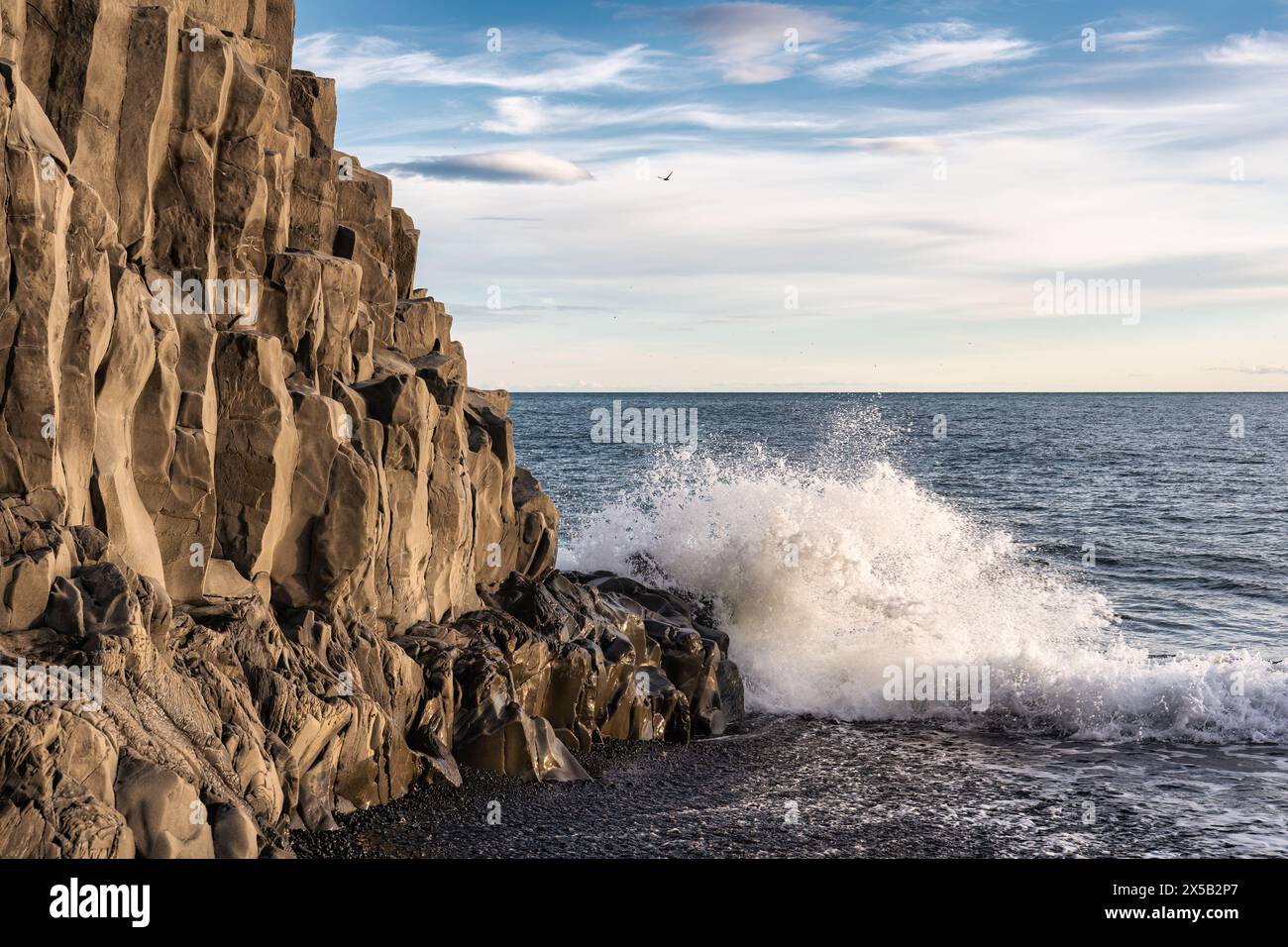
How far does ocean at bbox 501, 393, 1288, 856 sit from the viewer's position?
54.9 ft

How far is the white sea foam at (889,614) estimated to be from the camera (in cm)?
2208

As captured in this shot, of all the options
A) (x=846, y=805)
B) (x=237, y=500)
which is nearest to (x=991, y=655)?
(x=846, y=805)

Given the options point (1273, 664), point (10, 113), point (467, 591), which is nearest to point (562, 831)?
point (467, 591)

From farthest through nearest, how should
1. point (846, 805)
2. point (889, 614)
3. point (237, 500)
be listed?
point (889, 614) → point (846, 805) → point (237, 500)

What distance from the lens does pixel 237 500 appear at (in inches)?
610

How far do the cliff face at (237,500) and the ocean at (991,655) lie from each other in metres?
3.12

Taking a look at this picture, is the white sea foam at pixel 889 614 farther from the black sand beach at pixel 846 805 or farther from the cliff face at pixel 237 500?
the cliff face at pixel 237 500

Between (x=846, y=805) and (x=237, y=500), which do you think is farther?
(x=846, y=805)

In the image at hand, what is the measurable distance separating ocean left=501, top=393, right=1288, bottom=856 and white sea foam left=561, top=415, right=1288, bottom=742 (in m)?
0.05

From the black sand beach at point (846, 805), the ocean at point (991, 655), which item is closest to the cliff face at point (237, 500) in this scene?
the black sand beach at point (846, 805)

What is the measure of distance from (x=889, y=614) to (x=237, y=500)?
16.1m

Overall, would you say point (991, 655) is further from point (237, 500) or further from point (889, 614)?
point (237, 500)
